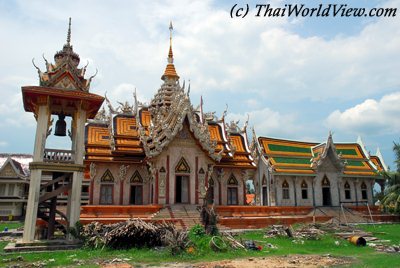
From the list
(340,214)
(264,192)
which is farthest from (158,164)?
(340,214)

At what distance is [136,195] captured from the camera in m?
24.4

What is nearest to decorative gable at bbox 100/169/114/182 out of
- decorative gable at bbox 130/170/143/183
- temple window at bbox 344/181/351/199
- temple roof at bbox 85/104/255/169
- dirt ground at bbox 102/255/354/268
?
temple roof at bbox 85/104/255/169

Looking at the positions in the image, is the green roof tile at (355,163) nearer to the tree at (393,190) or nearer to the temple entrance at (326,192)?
the temple entrance at (326,192)

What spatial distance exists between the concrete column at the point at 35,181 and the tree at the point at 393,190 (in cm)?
2335

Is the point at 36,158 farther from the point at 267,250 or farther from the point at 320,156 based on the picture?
the point at 320,156

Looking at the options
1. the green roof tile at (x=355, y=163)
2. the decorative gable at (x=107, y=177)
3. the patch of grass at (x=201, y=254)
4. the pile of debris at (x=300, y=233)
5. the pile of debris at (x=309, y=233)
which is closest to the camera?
the patch of grass at (x=201, y=254)

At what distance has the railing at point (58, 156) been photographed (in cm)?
1479

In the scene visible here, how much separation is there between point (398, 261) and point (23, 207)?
112 feet

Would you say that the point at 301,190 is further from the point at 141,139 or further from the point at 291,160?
the point at 141,139

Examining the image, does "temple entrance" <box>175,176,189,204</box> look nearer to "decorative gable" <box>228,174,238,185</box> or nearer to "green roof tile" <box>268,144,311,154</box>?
"decorative gable" <box>228,174,238,185</box>

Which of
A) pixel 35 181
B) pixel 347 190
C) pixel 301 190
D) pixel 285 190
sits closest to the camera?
pixel 35 181

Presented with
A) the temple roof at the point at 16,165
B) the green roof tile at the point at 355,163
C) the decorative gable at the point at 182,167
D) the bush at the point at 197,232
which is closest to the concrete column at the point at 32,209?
the bush at the point at 197,232

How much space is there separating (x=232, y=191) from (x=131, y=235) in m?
15.2

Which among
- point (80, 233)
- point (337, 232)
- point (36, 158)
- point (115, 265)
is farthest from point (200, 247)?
point (337, 232)
